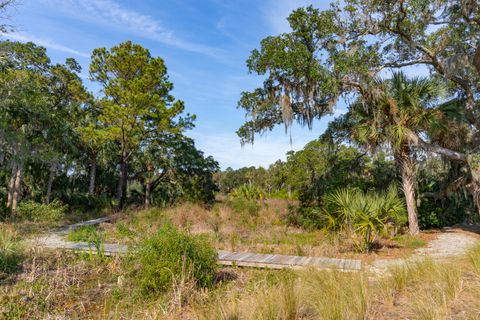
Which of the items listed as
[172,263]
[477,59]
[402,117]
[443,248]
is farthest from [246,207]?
[172,263]

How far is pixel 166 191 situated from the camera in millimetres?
22797

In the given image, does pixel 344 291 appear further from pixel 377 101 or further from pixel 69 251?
pixel 377 101

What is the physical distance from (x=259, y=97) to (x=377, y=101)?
13.2ft

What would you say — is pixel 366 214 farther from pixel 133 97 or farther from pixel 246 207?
pixel 133 97

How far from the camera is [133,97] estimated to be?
55.6 feet

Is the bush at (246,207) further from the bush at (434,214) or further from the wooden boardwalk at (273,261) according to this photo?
the wooden boardwalk at (273,261)

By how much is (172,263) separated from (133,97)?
45.2 feet

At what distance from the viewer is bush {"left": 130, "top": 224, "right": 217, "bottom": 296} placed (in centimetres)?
477

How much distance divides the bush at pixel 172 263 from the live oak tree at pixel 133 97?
13.3 meters

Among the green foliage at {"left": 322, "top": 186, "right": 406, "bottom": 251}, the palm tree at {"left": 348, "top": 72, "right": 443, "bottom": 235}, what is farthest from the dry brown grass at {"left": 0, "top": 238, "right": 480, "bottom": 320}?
the palm tree at {"left": 348, "top": 72, "right": 443, "bottom": 235}

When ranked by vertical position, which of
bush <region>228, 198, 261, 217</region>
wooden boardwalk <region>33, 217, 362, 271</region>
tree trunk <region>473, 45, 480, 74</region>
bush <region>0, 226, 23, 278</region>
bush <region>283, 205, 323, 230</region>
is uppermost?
tree trunk <region>473, 45, 480, 74</region>

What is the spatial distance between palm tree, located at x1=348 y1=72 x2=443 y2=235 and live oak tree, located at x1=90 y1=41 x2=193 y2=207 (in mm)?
10922

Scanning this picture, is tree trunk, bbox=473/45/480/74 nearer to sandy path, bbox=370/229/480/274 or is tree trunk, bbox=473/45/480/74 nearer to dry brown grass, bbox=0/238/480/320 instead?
sandy path, bbox=370/229/480/274

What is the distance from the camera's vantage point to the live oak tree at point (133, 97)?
17406 millimetres
